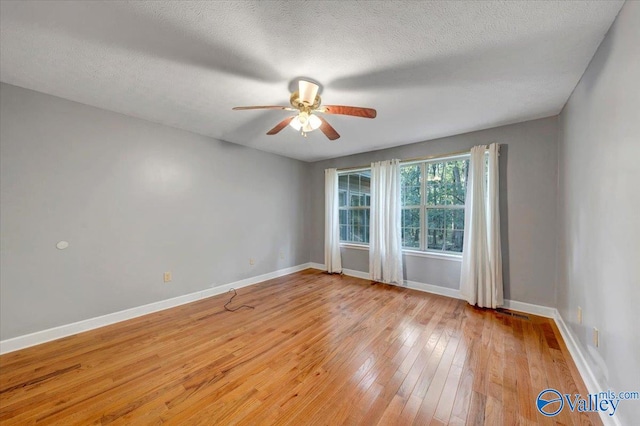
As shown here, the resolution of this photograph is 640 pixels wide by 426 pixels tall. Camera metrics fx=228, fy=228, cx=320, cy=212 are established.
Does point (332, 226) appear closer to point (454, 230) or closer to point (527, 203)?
point (454, 230)

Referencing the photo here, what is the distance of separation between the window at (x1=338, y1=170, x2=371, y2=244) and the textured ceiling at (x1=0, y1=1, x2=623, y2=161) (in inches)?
80.3

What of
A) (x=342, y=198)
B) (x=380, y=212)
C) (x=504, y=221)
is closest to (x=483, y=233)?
(x=504, y=221)

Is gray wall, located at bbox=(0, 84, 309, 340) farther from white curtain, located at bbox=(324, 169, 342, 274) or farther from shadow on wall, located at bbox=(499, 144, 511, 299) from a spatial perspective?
shadow on wall, located at bbox=(499, 144, 511, 299)

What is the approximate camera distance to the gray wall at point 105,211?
2086mm

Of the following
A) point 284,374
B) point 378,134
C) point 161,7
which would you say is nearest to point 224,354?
point 284,374

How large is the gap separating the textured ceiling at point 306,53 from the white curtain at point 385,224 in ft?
4.46

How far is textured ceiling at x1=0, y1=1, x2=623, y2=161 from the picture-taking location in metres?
1.30

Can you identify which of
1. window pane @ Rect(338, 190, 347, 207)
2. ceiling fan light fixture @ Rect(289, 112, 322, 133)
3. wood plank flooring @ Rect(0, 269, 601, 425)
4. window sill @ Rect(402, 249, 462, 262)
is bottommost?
wood plank flooring @ Rect(0, 269, 601, 425)

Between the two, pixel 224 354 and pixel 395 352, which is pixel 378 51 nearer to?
pixel 395 352

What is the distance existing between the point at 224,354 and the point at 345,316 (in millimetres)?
1343

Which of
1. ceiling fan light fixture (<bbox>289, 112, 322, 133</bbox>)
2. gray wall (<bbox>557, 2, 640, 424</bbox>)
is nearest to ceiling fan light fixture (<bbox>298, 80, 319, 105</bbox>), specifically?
ceiling fan light fixture (<bbox>289, 112, 322, 133</bbox>)

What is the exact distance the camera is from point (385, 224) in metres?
3.91

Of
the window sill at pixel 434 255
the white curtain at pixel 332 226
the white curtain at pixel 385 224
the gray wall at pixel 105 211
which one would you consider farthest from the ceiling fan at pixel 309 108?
the window sill at pixel 434 255

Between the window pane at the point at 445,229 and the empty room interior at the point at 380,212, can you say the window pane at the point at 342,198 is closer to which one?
the empty room interior at the point at 380,212
